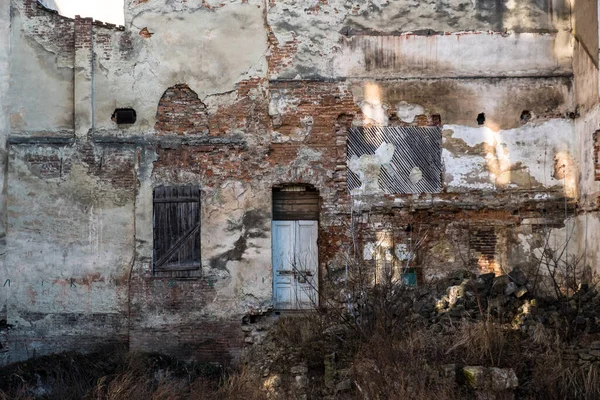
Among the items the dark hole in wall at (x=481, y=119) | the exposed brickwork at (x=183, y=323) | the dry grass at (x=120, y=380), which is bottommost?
the dry grass at (x=120, y=380)

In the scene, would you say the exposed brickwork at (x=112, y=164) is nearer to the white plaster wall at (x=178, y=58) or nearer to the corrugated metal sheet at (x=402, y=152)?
the white plaster wall at (x=178, y=58)

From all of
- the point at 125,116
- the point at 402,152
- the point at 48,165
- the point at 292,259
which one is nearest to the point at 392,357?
the point at 292,259

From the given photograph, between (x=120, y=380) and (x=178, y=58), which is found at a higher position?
(x=178, y=58)

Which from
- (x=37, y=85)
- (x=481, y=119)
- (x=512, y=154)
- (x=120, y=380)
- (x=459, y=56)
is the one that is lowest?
(x=120, y=380)

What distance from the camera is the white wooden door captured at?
11695 millimetres

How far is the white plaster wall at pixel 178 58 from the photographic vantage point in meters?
11.7

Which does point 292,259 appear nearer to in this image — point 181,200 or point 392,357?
point 181,200

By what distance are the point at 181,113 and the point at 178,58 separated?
0.89 m

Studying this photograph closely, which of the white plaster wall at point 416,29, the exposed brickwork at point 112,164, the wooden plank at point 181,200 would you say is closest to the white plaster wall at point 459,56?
the white plaster wall at point 416,29

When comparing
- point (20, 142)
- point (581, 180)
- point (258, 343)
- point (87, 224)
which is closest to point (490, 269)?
point (581, 180)

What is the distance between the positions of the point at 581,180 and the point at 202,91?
615cm

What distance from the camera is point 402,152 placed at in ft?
38.1

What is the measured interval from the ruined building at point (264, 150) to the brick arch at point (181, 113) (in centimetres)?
4

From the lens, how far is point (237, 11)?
1172 cm
